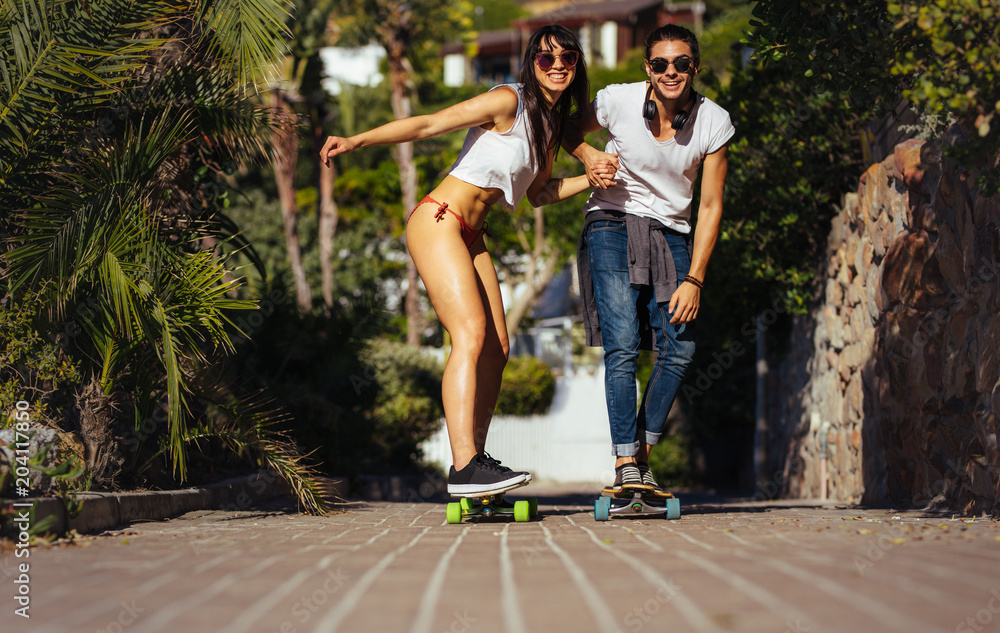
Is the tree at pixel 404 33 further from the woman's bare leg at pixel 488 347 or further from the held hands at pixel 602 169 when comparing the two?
the held hands at pixel 602 169

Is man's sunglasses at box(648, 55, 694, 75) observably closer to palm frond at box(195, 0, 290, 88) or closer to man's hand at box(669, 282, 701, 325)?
man's hand at box(669, 282, 701, 325)

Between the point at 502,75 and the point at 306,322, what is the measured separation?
42.7 meters

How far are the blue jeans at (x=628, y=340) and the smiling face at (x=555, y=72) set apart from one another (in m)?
0.64

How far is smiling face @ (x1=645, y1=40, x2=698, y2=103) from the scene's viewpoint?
4199 mm

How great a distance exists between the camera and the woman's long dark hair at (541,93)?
4176 millimetres

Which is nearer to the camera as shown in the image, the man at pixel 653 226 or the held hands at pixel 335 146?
the held hands at pixel 335 146

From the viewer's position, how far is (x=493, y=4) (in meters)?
57.0

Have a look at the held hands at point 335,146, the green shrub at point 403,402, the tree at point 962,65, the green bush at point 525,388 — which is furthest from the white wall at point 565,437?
the tree at point 962,65

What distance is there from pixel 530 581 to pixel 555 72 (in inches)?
99.0

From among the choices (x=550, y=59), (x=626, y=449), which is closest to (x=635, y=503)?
(x=626, y=449)

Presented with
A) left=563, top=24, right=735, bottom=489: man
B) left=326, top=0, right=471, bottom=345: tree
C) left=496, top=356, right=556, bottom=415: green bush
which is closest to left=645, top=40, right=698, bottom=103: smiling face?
left=563, top=24, right=735, bottom=489: man

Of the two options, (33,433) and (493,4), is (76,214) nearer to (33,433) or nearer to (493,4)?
(33,433)

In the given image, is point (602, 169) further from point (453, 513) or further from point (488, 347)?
point (453, 513)

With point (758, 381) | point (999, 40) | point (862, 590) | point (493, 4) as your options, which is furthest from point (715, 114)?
point (493, 4)
